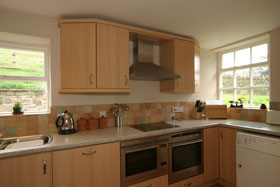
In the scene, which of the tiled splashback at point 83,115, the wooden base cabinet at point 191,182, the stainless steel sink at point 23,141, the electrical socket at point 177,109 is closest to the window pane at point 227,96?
the tiled splashback at point 83,115

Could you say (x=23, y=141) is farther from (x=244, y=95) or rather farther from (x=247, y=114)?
(x=244, y=95)

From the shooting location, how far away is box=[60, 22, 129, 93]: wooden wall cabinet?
5.76 ft

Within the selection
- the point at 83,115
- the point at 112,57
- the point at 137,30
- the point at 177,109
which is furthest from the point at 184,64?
the point at 83,115

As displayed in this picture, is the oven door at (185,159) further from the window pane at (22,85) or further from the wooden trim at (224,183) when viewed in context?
the window pane at (22,85)

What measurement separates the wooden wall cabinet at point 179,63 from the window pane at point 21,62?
174 centimetres

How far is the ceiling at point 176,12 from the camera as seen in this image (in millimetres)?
1597

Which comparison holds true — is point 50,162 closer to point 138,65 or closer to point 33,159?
point 33,159

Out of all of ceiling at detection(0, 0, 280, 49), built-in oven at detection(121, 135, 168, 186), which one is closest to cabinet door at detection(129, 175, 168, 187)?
built-in oven at detection(121, 135, 168, 186)

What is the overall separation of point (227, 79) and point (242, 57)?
0.48m

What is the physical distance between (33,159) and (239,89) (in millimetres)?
3245

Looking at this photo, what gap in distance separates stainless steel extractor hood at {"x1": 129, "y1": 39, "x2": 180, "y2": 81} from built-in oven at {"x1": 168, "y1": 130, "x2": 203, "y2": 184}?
80cm

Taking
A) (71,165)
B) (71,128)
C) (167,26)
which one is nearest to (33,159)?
(71,165)

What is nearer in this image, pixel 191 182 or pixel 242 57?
pixel 191 182

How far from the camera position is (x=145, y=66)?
7.10 ft
